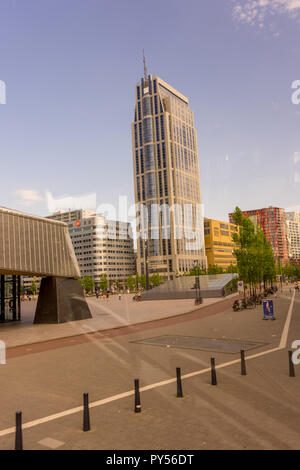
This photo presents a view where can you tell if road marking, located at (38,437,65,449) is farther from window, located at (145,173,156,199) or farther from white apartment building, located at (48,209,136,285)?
white apartment building, located at (48,209,136,285)

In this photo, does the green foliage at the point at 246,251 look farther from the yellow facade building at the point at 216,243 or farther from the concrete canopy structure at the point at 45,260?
the yellow facade building at the point at 216,243

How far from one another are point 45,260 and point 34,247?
1.53m

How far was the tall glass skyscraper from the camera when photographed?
157000 millimetres

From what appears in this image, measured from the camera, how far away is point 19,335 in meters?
24.3

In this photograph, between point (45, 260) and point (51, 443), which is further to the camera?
point (45, 260)

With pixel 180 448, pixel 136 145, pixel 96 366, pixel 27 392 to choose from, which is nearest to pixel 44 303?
pixel 96 366

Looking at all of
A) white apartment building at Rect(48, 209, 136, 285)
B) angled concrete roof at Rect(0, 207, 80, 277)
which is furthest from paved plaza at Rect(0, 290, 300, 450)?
white apartment building at Rect(48, 209, 136, 285)

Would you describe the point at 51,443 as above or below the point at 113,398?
above

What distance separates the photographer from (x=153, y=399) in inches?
364

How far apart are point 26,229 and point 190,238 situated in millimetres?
139824

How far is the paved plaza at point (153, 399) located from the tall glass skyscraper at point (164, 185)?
138 meters

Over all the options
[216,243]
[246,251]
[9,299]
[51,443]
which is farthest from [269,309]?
[216,243]

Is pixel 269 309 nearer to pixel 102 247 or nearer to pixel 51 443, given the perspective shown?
pixel 51 443

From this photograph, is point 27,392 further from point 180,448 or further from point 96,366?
point 180,448
